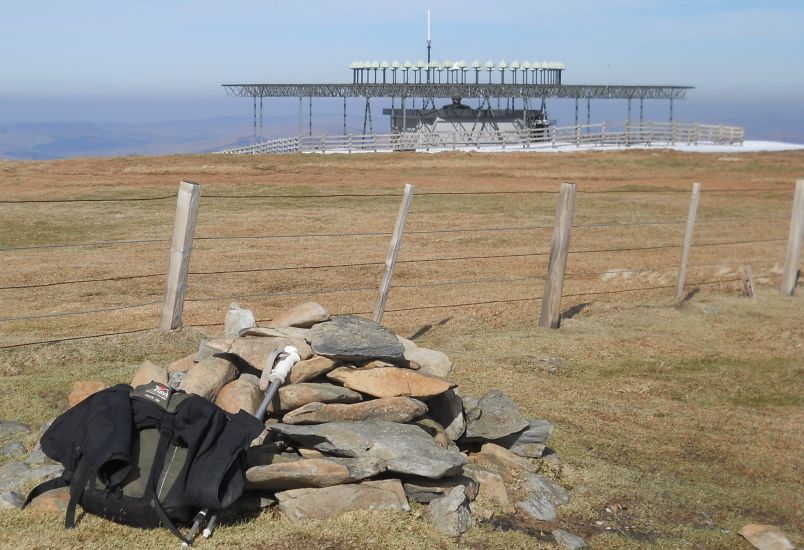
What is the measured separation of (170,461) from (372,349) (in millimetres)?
2090

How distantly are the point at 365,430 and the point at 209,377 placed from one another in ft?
4.02

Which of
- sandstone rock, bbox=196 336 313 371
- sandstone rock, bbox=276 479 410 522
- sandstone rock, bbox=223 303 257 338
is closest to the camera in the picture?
sandstone rock, bbox=276 479 410 522

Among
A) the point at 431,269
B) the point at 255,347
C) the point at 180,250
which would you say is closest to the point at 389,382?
the point at 255,347

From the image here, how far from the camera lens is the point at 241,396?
21.9 feet

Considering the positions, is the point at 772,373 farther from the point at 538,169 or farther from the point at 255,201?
the point at 538,169

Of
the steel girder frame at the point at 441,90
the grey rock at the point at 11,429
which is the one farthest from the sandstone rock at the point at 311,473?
the steel girder frame at the point at 441,90

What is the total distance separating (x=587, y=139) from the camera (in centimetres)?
5862

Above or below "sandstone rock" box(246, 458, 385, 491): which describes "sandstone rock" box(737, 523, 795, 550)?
below

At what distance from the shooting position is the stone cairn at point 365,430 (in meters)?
6.00

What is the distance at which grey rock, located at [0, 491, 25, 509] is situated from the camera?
5.82 m

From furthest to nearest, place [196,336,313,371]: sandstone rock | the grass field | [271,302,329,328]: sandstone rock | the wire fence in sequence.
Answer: the wire fence → [271,302,329,328]: sandstone rock → [196,336,313,371]: sandstone rock → the grass field

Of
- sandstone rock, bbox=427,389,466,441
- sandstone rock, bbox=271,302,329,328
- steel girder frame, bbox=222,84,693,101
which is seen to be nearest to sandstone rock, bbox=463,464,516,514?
sandstone rock, bbox=427,389,466,441

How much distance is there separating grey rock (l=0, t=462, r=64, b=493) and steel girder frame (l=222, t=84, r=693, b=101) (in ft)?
189

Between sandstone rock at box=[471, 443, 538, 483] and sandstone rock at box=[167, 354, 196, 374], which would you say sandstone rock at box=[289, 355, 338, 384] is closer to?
sandstone rock at box=[167, 354, 196, 374]
